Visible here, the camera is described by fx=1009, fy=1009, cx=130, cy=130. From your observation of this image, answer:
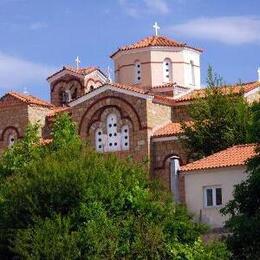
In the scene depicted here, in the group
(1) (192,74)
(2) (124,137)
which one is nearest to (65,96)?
(1) (192,74)

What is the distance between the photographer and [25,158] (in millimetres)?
39375

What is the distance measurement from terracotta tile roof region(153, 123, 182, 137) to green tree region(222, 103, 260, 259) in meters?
15.1

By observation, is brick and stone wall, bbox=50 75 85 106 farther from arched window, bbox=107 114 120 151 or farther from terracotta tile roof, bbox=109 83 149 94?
arched window, bbox=107 114 120 151

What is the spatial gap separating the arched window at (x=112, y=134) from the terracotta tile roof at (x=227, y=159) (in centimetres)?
952

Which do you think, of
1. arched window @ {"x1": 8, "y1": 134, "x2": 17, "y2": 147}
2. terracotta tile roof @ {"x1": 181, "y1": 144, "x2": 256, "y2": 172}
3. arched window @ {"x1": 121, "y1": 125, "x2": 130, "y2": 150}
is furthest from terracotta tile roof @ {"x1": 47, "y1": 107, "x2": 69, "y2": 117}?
terracotta tile roof @ {"x1": 181, "y1": 144, "x2": 256, "y2": 172}

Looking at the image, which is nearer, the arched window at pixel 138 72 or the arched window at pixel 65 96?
the arched window at pixel 138 72

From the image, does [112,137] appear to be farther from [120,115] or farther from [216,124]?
[216,124]

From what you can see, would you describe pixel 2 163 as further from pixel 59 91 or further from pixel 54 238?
pixel 59 91

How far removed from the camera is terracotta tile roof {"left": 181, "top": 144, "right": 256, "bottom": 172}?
35.7 metres

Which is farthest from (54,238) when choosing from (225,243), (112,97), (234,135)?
(112,97)

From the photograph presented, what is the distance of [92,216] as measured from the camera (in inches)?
1170

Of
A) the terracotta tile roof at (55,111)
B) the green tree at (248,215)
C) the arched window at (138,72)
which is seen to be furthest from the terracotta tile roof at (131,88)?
the green tree at (248,215)

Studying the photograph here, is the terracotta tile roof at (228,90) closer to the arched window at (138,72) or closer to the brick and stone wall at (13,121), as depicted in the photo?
the arched window at (138,72)

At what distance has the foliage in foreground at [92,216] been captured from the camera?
94.7 ft
